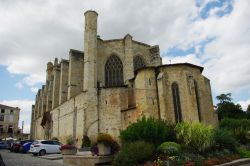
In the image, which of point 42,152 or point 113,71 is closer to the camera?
point 42,152

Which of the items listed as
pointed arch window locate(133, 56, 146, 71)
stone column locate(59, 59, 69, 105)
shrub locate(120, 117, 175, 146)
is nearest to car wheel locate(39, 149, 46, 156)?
shrub locate(120, 117, 175, 146)

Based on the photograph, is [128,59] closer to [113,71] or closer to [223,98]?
[113,71]

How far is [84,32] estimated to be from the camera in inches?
1211

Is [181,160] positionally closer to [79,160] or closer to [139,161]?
[139,161]

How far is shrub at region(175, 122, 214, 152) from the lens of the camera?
13359 millimetres

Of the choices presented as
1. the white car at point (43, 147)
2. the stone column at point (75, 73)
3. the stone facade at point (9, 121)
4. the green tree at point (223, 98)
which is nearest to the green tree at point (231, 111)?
the green tree at point (223, 98)

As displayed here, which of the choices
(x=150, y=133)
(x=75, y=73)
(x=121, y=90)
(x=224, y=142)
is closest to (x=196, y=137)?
(x=224, y=142)

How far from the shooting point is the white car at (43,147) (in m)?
22.1

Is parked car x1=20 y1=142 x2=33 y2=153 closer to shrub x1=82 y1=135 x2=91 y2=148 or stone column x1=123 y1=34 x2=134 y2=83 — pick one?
shrub x1=82 y1=135 x2=91 y2=148

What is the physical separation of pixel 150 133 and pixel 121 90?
13243 millimetres

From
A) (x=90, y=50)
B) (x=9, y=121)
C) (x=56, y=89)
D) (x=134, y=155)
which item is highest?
(x=90, y=50)

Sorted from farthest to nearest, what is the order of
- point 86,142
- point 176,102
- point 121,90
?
point 121,90
point 86,142
point 176,102

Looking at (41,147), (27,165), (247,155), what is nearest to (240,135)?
(247,155)

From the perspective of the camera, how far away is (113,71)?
1268 inches
